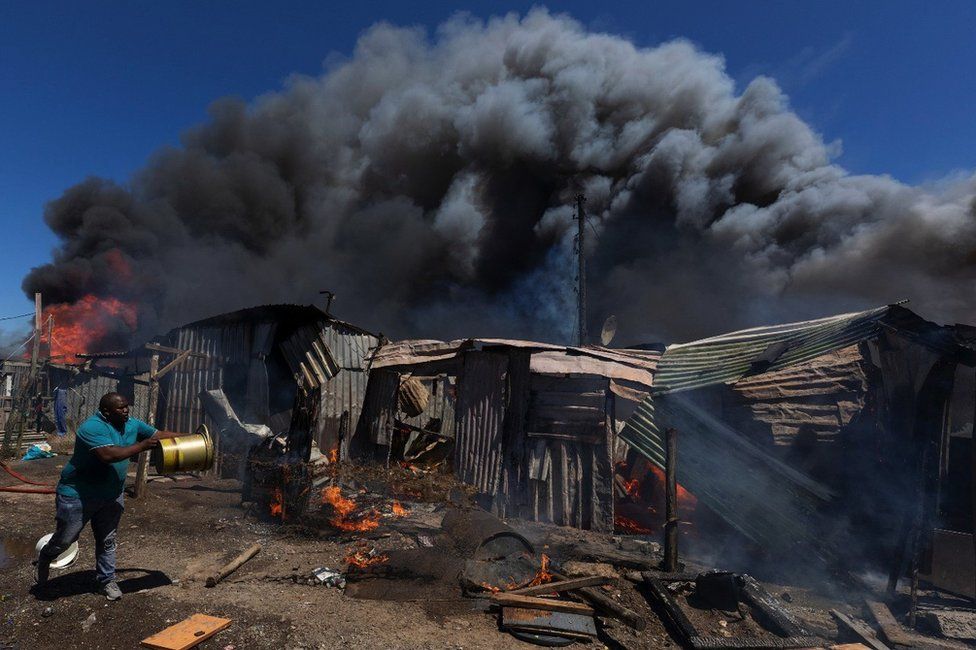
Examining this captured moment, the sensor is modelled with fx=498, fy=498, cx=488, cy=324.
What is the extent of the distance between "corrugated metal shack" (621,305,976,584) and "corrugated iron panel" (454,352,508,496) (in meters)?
3.27

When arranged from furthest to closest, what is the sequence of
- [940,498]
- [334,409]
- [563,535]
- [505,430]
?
[334,409] < [505,430] < [563,535] < [940,498]

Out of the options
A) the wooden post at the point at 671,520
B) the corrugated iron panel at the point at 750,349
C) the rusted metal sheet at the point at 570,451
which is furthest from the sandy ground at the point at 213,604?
the corrugated iron panel at the point at 750,349

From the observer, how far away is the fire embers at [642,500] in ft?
32.7

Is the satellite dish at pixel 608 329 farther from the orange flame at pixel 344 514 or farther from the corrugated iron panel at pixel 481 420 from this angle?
the orange flame at pixel 344 514

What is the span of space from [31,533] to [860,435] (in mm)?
12819

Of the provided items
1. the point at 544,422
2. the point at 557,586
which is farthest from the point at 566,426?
the point at 557,586

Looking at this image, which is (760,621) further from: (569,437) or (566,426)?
(566,426)

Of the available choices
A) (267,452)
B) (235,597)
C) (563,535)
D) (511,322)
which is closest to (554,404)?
(563,535)

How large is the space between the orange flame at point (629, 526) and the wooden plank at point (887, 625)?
4.06m

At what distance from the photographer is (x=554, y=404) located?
10344 mm

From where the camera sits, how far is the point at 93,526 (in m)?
5.43

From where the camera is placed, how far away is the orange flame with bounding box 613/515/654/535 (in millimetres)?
9773

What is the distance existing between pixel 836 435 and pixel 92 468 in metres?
9.69

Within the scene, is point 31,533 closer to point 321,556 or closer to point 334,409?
point 321,556
